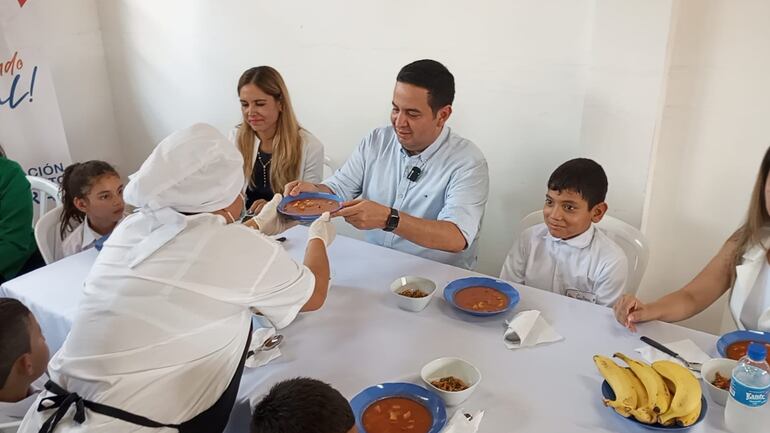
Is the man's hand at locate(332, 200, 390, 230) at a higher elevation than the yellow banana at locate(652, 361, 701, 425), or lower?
higher

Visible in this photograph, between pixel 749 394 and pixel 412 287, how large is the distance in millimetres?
943

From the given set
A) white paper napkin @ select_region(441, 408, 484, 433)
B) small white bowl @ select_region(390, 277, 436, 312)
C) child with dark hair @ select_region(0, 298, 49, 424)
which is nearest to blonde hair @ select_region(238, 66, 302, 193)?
small white bowl @ select_region(390, 277, 436, 312)

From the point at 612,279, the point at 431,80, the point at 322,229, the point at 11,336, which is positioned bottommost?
the point at 612,279

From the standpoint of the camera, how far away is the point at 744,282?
1796 mm

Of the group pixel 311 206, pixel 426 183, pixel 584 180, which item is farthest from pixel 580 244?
pixel 311 206

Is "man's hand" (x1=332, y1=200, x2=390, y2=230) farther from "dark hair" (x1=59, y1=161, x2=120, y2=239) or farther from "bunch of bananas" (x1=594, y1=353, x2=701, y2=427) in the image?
"dark hair" (x1=59, y1=161, x2=120, y2=239)

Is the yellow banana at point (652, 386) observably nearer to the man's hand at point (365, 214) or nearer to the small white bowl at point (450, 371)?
the small white bowl at point (450, 371)

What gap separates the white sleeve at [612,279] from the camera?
1975 millimetres

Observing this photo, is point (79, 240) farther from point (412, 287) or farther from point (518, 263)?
point (518, 263)

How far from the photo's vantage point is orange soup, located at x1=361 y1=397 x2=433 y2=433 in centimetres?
129

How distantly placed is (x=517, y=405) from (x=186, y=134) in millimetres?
998

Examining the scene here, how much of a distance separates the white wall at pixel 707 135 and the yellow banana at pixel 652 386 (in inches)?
47.3

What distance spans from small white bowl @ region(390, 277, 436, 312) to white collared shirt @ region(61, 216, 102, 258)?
1322 mm

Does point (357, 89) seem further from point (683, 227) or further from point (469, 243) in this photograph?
point (683, 227)
